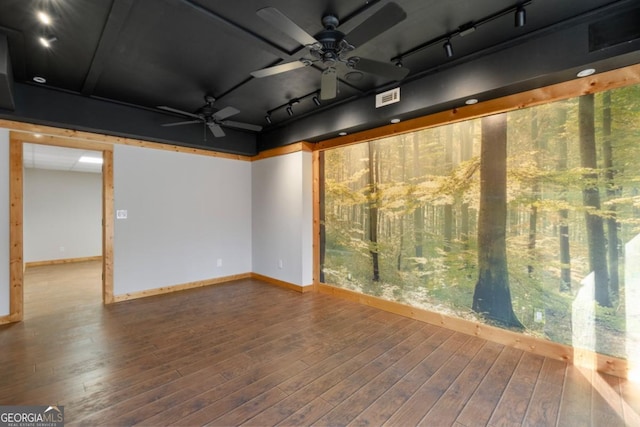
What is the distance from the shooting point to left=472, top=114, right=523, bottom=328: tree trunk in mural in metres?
3.04

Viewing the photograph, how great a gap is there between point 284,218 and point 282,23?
12.0 ft

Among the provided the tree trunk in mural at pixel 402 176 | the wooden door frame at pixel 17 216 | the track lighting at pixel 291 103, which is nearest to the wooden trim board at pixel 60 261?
the wooden door frame at pixel 17 216

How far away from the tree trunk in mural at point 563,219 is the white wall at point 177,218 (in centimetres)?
497

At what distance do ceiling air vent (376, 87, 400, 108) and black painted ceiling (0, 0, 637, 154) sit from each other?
8 centimetres

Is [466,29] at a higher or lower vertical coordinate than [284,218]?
higher

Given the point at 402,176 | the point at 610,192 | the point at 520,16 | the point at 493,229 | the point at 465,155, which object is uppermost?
the point at 520,16

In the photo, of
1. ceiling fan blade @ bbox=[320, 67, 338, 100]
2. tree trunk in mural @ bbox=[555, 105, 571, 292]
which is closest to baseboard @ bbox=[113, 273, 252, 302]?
ceiling fan blade @ bbox=[320, 67, 338, 100]

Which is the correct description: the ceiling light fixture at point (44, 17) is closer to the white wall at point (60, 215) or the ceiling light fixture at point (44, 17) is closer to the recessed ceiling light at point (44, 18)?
the recessed ceiling light at point (44, 18)

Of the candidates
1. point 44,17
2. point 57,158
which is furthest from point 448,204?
point 57,158

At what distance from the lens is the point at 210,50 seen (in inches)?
108

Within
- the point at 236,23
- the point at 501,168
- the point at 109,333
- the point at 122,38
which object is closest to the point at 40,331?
the point at 109,333

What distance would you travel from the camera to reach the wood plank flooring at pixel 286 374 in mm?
1964

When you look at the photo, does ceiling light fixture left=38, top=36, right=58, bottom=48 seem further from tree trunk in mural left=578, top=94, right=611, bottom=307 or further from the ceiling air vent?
tree trunk in mural left=578, top=94, right=611, bottom=307

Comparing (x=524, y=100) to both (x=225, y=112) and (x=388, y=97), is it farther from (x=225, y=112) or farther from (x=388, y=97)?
(x=225, y=112)
